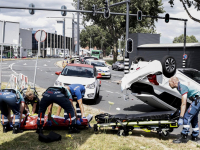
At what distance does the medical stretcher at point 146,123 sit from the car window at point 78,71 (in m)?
5.85

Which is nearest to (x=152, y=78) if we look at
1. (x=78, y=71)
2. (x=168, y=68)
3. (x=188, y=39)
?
(x=168, y=68)

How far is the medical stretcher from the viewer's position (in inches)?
256

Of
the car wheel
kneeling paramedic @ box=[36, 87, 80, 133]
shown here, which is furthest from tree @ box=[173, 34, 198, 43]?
kneeling paramedic @ box=[36, 87, 80, 133]

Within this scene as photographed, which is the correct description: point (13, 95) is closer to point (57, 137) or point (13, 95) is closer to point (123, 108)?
point (57, 137)

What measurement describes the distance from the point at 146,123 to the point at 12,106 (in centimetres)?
308

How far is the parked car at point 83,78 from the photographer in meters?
11.5

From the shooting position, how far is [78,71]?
1279 centimetres

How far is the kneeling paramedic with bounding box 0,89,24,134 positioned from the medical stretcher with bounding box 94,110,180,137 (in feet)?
6.05

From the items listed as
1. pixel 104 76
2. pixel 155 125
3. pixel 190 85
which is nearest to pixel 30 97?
pixel 155 125

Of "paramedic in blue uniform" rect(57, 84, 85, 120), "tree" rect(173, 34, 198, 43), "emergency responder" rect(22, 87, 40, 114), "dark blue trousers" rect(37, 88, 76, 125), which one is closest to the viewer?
"dark blue trousers" rect(37, 88, 76, 125)

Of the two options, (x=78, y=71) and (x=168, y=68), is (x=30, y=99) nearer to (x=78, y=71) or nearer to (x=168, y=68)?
(x=168, y=68)

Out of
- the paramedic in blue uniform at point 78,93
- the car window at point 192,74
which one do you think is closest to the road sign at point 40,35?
the paramedic in blue uniform at point 78,93

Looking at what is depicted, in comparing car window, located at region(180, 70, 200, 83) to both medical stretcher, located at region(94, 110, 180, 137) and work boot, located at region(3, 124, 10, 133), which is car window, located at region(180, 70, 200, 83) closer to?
medical stretcher, located at region(94, 110, 180, 137)

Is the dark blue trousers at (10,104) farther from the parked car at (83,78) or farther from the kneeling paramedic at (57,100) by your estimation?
the parked car at (83,78)
